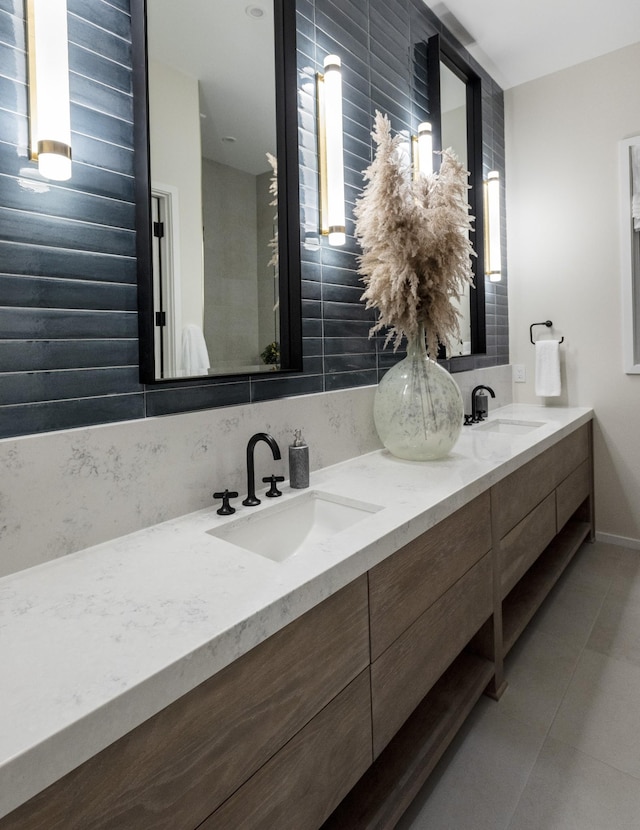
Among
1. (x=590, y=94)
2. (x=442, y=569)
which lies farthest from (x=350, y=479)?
(x=590, y=94)

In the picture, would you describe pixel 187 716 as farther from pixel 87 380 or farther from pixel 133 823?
pixel 87 380

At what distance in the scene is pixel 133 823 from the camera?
2.06 feet

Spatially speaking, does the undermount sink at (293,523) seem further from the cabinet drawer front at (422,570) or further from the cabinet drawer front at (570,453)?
the cabinet drawer front at (570,453)

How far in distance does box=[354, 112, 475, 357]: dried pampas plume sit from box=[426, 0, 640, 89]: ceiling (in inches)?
52.8

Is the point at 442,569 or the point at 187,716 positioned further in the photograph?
the point at 442,569

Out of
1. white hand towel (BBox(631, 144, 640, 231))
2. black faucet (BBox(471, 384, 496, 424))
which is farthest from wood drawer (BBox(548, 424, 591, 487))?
white hand towel (BBox(631, 144, 640, 231))

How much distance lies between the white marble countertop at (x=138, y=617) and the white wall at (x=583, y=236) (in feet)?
6.37

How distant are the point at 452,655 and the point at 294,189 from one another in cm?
142

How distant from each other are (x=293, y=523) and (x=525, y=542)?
1.02m

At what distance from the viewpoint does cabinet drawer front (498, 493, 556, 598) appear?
174cm

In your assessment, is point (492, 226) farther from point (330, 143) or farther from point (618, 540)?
point (618, 540)

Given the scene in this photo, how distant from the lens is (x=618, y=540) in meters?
2.90

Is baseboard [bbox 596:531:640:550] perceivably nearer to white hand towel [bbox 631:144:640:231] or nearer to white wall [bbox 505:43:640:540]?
white wall [bbox 505:43:640:540]

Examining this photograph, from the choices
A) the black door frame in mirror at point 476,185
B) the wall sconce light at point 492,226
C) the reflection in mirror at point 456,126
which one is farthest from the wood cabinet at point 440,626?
the wall sconce light at point 492,226
